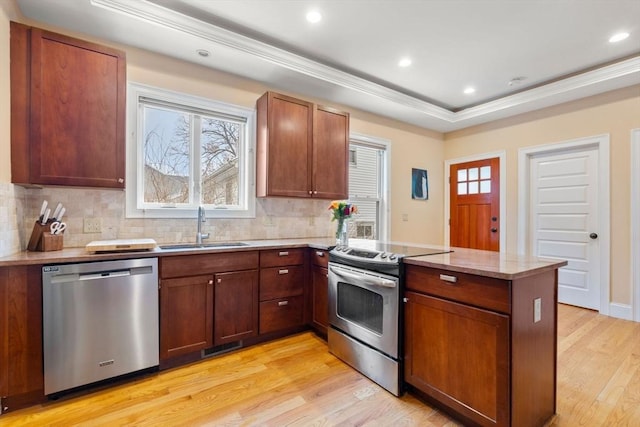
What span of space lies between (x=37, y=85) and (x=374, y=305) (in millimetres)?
2785

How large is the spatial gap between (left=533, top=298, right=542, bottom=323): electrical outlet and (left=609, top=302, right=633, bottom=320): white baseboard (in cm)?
288

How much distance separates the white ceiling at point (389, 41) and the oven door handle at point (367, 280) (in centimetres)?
209

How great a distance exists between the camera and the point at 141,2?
228 cm

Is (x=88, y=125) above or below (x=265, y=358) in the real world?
above

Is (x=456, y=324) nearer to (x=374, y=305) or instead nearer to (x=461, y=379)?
(x=461, y=379)

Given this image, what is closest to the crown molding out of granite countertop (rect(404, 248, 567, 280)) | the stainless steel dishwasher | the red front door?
the red front door

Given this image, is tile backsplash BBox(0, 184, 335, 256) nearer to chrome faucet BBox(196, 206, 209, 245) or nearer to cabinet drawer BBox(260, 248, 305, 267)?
chrome faucet BBox(196, 206, 209, 245)

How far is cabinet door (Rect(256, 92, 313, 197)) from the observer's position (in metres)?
3.13

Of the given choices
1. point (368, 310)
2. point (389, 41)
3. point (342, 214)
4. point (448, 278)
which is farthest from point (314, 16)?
point (368, 310)

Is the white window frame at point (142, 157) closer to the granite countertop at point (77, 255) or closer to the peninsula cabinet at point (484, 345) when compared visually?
the granite countertop at point (77, 255)

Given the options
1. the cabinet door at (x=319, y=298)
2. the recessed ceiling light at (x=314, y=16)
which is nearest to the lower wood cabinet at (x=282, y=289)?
the cabinet door at (x=319, y=298)

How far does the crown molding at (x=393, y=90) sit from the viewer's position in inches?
93.4

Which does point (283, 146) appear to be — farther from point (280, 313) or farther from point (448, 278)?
point (448, 278)

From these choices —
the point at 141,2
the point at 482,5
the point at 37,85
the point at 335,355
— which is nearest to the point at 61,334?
the point at 37,85
